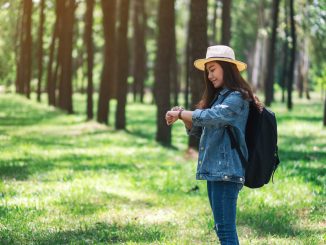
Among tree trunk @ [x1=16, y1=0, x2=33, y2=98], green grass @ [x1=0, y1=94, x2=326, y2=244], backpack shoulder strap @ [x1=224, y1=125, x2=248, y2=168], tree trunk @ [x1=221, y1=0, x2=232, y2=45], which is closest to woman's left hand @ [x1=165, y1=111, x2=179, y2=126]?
backpack shoulder strap @ [x1=224, y1=125, x2=248, y2=168]

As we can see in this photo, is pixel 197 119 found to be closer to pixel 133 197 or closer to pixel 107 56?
pixel 133 197

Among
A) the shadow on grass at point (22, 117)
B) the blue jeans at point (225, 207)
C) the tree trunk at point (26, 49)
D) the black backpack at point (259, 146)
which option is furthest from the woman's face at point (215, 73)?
the tree trunk at point (26, 49)

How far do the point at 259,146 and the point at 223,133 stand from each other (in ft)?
1.10

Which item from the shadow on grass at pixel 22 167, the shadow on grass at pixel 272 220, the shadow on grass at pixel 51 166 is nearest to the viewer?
the shadow on grass at pixel 272 220

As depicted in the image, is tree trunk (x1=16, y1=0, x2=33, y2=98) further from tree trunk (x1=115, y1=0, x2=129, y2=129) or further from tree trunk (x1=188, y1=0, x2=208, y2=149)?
tree trunk (x1=188, y1=0, x2=208, y2=149)

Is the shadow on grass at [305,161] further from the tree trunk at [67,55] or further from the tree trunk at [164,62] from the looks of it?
the tree trunk at [67,55]

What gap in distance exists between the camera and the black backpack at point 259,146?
6.02 meters

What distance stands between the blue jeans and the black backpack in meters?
0.17

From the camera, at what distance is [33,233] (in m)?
8.59

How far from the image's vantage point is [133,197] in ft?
38.9

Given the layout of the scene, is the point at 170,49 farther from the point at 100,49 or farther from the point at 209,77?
the point at 100,49

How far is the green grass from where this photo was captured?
28.6 feet

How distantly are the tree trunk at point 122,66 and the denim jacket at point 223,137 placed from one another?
2013cm

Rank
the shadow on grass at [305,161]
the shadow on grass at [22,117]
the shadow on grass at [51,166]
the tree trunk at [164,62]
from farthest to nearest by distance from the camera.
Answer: the shadow on grass at [22,117] < the tree trunk at [164,62] < the shadow on grass at [51,166] < the shadow on grass at [305,161]
